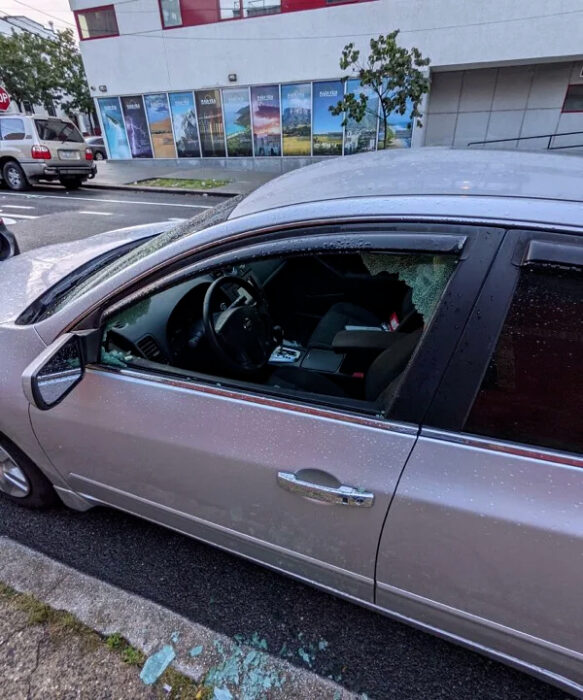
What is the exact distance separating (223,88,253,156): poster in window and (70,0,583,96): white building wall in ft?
1.39

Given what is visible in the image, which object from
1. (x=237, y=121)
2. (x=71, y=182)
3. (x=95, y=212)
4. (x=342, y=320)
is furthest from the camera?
(x=237, y=121)

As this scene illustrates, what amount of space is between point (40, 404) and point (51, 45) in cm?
3596

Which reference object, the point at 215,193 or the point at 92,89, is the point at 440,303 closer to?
the point at 215,193

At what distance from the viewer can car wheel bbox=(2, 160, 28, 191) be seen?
11334mm

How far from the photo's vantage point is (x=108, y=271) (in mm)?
1726

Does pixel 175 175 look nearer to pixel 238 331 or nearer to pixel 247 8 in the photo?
pixel 247 8

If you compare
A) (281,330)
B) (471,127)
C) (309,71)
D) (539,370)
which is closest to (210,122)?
(309,71)

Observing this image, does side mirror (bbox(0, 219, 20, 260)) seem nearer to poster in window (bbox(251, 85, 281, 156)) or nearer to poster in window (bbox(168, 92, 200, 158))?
poster in window (bbox(251, 85, 281, 156))

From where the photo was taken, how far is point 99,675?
1430 millimetres

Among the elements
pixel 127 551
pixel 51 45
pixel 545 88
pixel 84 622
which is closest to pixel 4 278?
pixel 127 551

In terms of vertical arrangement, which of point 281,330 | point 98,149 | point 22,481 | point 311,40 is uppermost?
point 311,40

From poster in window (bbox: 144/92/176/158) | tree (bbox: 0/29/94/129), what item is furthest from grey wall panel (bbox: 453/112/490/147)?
tree (bbox: 0/29/94/129)

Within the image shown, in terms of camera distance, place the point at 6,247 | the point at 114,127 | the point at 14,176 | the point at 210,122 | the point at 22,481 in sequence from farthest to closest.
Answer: the point at 114,127 → the point at 210,122 → the point at 14,176 → the point at 6,247 → the point at 22,481

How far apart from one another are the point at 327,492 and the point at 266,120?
1612cm
